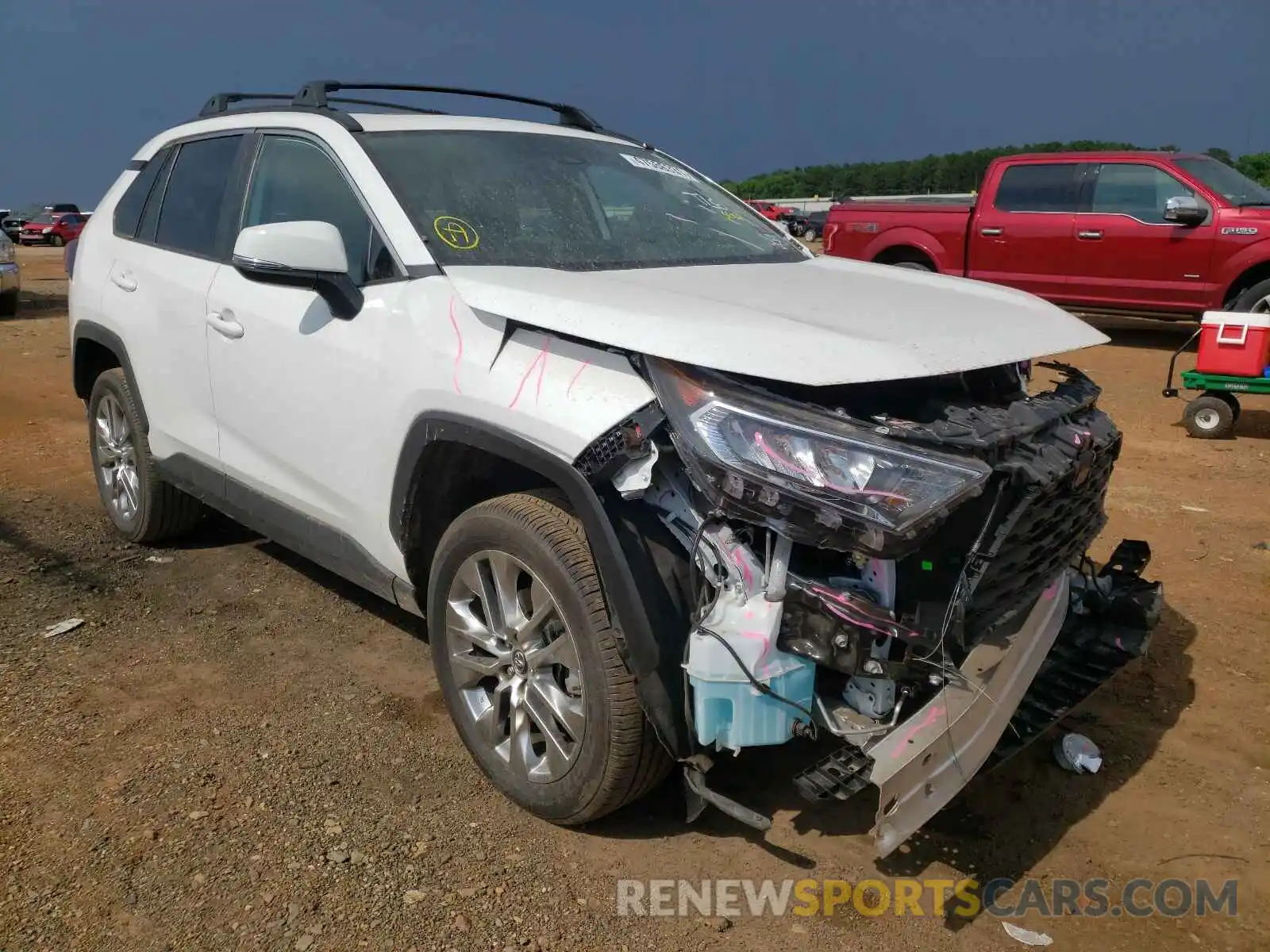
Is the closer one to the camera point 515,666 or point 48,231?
point 515,666

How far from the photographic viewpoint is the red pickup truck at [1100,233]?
978cm

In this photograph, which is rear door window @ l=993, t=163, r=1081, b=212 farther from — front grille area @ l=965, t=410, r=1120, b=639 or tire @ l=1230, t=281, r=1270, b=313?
front grille area @ l=965, t=410, r=1120, b=639

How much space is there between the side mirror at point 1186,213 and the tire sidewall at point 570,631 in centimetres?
943

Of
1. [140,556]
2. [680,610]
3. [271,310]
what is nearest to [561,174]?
[271,310]

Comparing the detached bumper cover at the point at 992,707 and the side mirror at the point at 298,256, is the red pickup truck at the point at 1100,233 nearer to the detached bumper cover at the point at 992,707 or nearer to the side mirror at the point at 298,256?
the detached bumper cover at the point at 992,707

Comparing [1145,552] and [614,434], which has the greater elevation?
[614,434]

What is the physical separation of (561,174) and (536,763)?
6.56 ft

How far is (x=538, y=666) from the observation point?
8.77 ft

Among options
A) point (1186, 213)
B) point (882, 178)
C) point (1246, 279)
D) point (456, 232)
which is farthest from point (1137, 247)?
point (882, 178)

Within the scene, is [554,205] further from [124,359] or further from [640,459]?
[124,359]

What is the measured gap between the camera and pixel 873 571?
2.20 meters

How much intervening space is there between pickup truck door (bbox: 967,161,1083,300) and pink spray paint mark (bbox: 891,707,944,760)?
31.6 feet

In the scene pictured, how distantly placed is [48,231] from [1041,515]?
39.5 meters

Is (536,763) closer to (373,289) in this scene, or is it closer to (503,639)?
(503,639)
